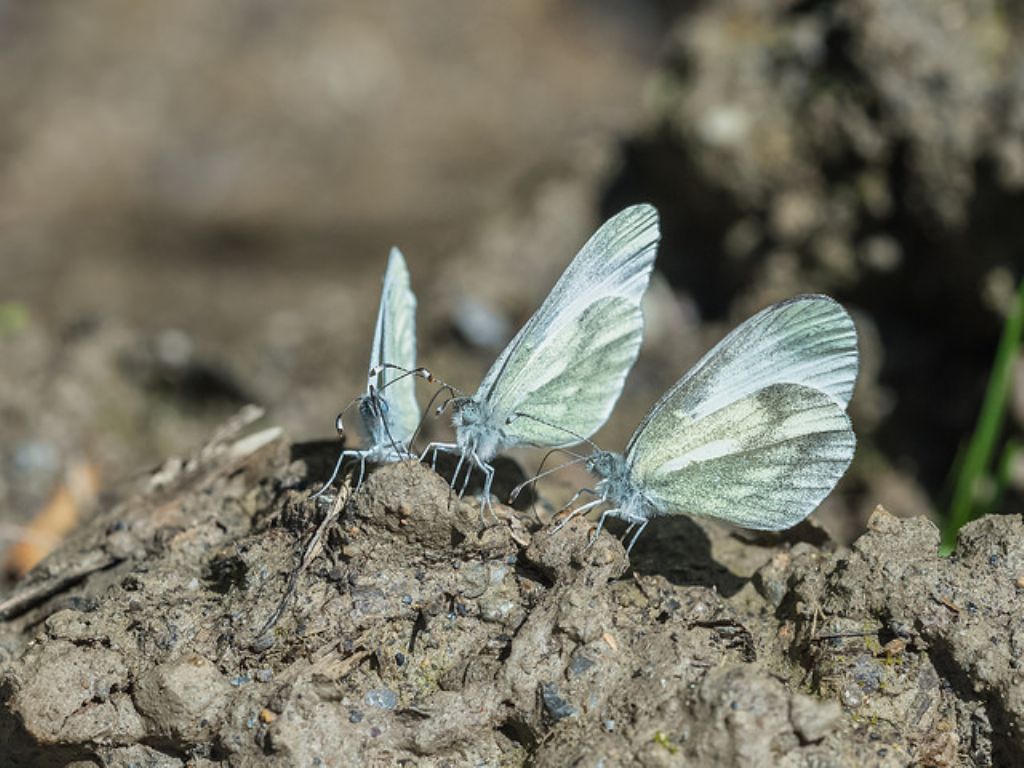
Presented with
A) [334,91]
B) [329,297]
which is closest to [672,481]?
[329,297]

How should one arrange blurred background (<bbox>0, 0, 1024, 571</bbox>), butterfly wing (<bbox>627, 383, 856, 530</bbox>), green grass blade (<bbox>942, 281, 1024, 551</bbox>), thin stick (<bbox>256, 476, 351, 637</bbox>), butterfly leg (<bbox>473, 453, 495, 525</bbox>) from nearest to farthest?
thin stick (<bbox>256, 476, 351, 637</bbox>) → butterfly leg (<bbox>473, 453, 495, 525</bbox>) → butterfly wing (<bbox>627, 383, 856, 530</bbox>) → green grass blade (<bbox>942, 281, 1024, 551</bbox>) → blurred background (<bbox>0, 0, 1024, 571</bbox>)

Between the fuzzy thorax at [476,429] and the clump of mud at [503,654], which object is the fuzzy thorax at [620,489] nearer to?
the clump of mud at [503,654]

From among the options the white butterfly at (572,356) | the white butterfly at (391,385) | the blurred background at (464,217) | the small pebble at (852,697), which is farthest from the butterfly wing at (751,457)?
the blurred background at (464,217)

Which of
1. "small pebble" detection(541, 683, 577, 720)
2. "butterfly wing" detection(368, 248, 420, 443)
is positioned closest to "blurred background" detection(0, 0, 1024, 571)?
"butterfly wing" detection(368, 248, 420, 443)

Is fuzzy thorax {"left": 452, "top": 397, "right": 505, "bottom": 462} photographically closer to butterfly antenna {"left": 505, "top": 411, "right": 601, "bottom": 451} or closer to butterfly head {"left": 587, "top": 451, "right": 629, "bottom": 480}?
butterfly antenna {"left": 505, "top": 411, "right": 601, "bottom": 451}

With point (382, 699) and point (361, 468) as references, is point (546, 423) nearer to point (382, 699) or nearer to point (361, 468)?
point (361, 468)

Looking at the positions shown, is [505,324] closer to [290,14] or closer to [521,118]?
[521,118]

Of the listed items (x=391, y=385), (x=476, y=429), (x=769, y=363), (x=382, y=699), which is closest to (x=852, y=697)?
(x=769, y=363)

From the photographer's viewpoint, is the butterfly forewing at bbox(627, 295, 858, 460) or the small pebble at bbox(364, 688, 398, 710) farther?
the butterfly forewing at bbox(627, 295, 858, 460)
